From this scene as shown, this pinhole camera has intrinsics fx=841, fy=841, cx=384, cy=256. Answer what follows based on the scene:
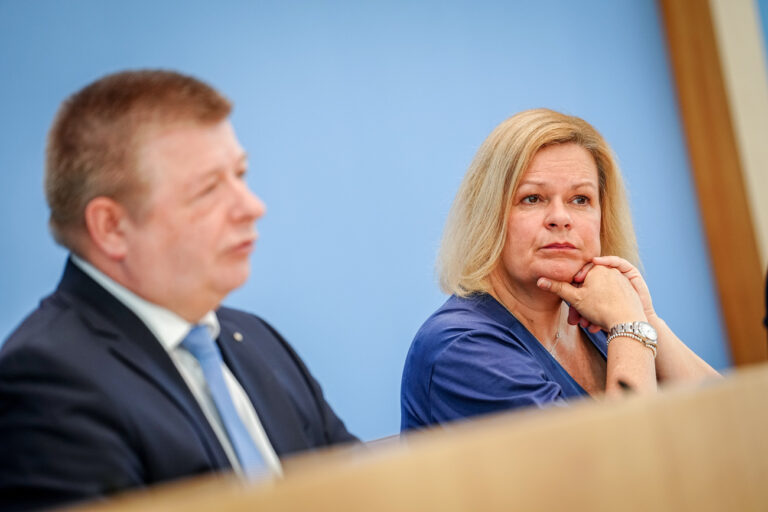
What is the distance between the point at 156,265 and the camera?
1276mm

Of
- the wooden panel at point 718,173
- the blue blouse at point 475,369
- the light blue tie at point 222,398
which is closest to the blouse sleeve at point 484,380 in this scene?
the blue blouse at point 475,369

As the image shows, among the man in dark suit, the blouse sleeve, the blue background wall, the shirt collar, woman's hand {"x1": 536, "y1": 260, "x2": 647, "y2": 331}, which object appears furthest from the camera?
the blue background wall

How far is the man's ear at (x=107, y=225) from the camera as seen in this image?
127cm

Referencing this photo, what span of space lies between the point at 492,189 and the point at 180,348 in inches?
35.3

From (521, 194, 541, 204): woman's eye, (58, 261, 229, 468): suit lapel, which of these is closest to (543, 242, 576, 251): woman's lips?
(521, 194, 541, 204): woman's eye

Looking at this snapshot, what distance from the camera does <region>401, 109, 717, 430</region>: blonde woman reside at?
69.1 inches

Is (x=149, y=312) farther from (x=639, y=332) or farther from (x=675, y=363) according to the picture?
(x=675, y=363)

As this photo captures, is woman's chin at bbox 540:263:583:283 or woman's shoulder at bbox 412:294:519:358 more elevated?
woman's chin at bbox 540:263:583:283

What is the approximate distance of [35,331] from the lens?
Answer: 1185mm

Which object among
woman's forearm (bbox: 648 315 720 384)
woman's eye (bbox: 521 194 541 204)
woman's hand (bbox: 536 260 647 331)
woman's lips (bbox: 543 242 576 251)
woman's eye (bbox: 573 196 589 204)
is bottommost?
woman's forearm (bbox: 648 315 720 384)

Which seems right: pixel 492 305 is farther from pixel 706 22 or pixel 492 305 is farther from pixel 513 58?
pixel 706 22

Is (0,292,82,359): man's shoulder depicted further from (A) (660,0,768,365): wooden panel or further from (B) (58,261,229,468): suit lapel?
(A) (660,0,768,365): wooden panel

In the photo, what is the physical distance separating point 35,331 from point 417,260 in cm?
178

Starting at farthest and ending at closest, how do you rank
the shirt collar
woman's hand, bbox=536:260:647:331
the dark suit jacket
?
woman's hand, bbox=536:260:647:331
the shirt collar
the dark suit jacket
